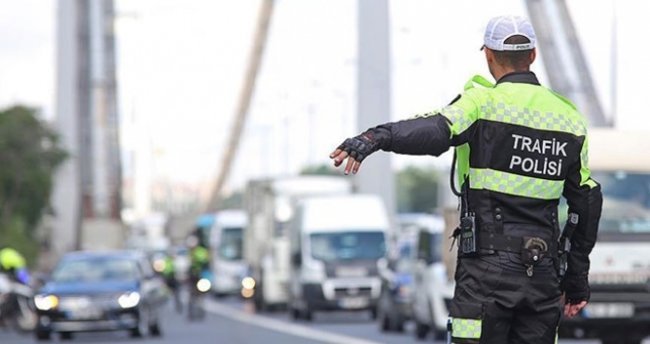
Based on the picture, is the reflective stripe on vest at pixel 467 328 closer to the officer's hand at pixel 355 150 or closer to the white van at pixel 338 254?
the officer's hand at pixel 355 150

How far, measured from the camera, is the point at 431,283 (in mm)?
26422

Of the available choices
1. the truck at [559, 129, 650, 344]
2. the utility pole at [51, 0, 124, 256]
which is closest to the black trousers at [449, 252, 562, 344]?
the truck at [559, 129, 650, 344]

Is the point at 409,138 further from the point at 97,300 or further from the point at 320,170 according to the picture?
the point at 320,170

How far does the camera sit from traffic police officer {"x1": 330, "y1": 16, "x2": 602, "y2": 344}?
7391mm

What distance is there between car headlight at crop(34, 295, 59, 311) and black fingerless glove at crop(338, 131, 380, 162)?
21.7m

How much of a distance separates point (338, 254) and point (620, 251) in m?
20.0

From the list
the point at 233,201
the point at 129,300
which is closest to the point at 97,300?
the point at 129,300

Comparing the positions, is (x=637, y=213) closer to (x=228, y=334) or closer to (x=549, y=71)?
(x=228, y=334)

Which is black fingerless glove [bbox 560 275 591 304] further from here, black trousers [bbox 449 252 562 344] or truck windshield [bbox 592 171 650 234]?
truck windshield [bbox 592 171 650 234]

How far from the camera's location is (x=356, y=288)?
38562 mm

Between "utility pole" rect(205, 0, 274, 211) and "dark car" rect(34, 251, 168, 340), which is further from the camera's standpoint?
"utility pole" rect(205, 0, 274, 211)

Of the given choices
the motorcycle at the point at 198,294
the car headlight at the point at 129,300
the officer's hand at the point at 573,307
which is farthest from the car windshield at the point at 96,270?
the officer's hand at the point at 573,307

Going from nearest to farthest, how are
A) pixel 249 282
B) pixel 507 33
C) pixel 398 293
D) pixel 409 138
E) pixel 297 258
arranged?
pixel 409 138 → pixel 507 33 → pixel 398 293 → pixel 297 258 → pixel 249 282

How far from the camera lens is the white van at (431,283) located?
1010 inches
